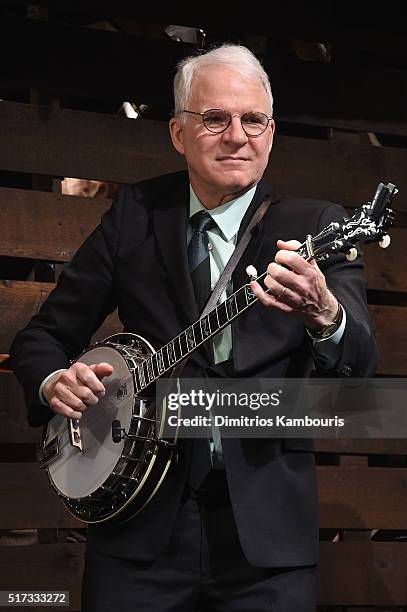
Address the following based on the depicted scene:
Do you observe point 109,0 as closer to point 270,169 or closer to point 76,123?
point 76,123

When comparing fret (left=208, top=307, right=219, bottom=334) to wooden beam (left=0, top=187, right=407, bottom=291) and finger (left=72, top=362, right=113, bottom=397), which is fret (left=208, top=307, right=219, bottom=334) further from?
wooden beam (left=0, top=187, right=407, bottom=291)

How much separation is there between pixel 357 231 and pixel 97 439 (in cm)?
82

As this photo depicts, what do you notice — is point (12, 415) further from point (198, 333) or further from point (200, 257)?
point (198, 333)

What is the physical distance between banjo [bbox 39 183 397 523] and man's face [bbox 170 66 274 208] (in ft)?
1.28

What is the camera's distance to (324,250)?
7.22ft

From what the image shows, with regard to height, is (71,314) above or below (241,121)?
below

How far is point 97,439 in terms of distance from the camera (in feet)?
8.61

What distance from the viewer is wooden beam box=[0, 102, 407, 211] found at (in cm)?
362

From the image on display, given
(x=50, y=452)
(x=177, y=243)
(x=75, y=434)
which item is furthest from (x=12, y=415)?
Result: (x=177, y=243)

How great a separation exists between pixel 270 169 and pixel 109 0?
2.55 feet

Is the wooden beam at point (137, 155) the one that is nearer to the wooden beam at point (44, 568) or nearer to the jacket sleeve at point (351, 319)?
the wooden beam at point (44, 568)

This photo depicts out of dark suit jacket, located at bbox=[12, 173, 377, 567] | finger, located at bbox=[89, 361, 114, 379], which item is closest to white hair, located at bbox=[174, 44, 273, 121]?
dark suit jacket, located at bbox=[12, 173, 377, 567]

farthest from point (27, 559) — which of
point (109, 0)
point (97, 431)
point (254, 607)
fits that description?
point (109, 0)

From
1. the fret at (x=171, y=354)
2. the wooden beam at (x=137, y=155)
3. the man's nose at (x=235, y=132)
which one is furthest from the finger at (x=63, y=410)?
the wooden beam at (x=137, y=155)
